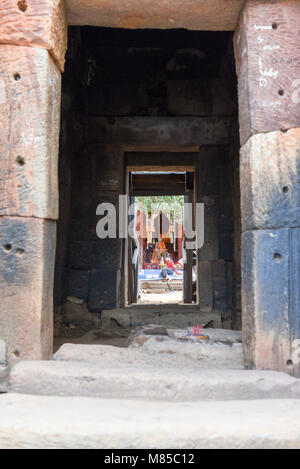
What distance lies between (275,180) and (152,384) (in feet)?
4.60

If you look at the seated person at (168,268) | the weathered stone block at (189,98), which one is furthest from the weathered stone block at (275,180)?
the seated person at (168,268)

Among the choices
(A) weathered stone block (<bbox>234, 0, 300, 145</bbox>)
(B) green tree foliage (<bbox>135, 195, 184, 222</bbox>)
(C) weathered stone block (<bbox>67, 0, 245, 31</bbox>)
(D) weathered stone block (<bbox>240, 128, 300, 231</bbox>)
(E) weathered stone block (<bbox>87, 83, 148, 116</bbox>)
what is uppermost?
(B) green tree foliage (<bbox>135, 195, 184, 222</bbox>)

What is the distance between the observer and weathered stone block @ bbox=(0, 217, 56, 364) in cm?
222

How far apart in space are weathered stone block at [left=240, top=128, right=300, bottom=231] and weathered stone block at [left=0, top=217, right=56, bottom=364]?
1.36 meters

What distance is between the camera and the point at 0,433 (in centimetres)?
144

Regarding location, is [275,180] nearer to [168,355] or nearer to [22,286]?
[168,355]

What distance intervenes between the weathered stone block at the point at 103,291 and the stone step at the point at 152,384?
3.22m

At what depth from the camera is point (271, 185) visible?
223 cm

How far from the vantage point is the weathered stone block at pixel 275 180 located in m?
2.20

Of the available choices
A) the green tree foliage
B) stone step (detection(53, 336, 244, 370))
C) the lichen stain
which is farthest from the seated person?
the lichen stain

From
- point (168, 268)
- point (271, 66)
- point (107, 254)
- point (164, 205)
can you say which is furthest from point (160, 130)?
point (164, 205)

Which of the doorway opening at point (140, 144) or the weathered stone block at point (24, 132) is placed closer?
the weathered stone block at point (24, 132)

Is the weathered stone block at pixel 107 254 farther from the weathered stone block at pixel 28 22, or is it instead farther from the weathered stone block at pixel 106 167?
the weathered stone block at pixel 28 22

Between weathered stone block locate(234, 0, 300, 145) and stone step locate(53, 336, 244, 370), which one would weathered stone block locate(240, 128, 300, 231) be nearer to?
weathered stone block locate(234, 0, 300, 145)
